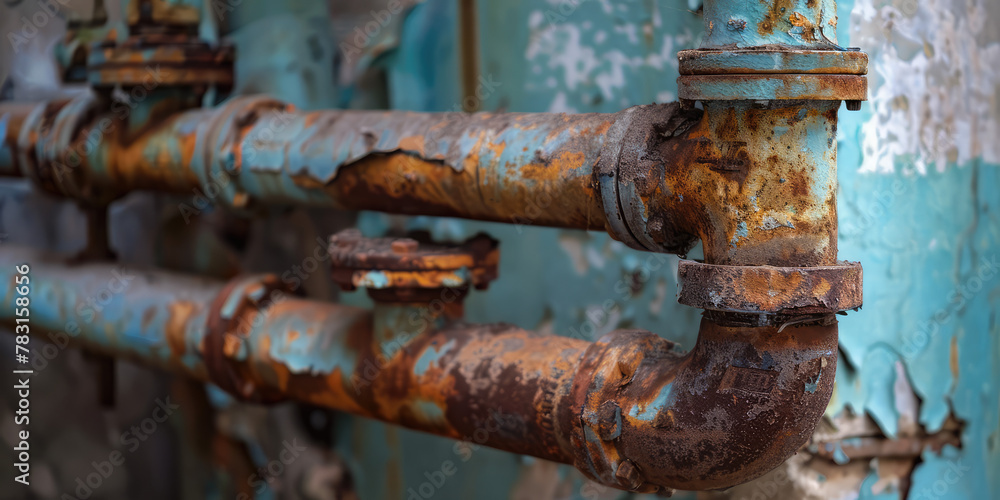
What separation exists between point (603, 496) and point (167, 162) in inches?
34.7

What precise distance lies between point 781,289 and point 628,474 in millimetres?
258

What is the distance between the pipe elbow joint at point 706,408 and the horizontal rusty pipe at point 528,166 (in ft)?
0.28

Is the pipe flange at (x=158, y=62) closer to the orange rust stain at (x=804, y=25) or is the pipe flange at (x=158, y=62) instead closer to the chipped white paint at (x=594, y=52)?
the chipped white paint at (x=594, y=52)

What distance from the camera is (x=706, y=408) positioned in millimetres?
865

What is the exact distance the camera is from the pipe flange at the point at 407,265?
1.14m

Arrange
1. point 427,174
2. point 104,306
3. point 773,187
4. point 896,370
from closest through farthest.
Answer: point 773,187, point 427,174, point 896,370, point 104,306

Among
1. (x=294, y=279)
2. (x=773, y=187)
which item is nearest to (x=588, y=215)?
(x=773, y=187)

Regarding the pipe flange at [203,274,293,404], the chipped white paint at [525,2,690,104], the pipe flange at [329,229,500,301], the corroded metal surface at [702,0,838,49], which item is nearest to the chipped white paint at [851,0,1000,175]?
the chipped white paint at [525,2,690,104]

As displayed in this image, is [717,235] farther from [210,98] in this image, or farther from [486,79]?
[210,98]

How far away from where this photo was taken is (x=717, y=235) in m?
0.86

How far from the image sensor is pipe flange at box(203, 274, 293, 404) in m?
1.34

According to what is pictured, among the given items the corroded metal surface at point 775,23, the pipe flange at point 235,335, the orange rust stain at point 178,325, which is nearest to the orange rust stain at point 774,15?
the corroded metal surface at point 775,23

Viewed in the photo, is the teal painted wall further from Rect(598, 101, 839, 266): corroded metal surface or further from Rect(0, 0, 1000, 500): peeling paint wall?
Rect(598, 101, 839, 266): corroded metal surface

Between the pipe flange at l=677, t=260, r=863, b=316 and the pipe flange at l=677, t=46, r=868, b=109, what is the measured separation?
15 cm
